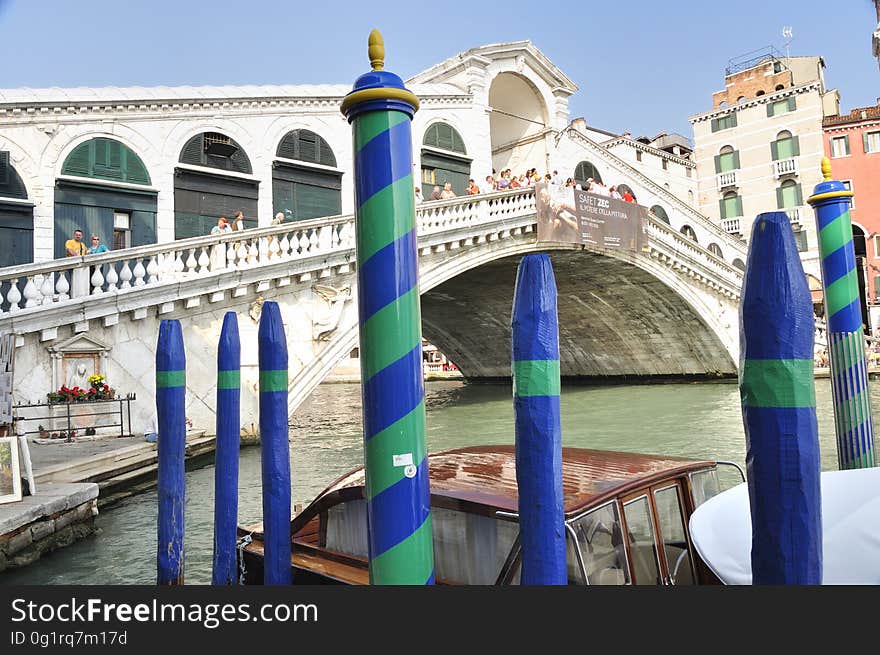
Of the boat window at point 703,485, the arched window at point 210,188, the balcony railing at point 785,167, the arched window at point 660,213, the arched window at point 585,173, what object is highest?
the balcony railing at point 785,167

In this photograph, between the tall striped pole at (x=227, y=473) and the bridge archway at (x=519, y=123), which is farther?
the bridge archway at (x=519, y=123)

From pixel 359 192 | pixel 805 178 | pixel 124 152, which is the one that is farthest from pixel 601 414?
pixel 805 178

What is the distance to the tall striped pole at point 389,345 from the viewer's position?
1.47 metres

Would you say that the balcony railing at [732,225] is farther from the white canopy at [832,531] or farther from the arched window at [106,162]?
the white canopy at [832,531]

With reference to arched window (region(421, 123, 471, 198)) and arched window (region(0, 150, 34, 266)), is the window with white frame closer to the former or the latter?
arched window (region(421, 123, 471, 198))

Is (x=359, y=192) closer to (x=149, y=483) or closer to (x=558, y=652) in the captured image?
(x=558, y=652)

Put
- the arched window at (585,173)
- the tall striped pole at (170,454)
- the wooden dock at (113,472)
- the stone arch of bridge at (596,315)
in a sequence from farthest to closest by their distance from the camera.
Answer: the arched window at (585,173) → the stone arch of bridge at (596,315) → the wooden dock at (113,472) → the tall striped pole at (170,454)

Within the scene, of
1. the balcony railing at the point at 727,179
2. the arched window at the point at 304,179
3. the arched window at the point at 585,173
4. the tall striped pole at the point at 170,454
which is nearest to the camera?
the tall striped pole at the point at 170,454

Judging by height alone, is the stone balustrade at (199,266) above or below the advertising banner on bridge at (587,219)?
below

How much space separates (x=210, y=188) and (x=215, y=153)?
1.59 ft

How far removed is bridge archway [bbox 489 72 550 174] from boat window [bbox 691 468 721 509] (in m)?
12.5

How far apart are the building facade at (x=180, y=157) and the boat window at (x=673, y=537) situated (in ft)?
24.9

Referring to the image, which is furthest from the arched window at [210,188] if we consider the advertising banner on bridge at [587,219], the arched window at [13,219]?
the advertising banner on bridge at [587,219]

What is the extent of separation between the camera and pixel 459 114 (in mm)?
12023
